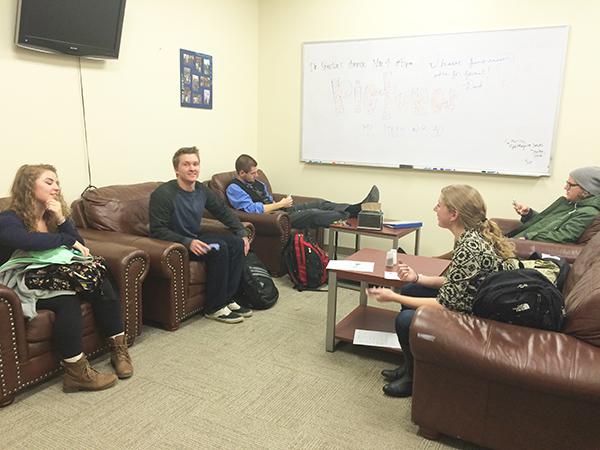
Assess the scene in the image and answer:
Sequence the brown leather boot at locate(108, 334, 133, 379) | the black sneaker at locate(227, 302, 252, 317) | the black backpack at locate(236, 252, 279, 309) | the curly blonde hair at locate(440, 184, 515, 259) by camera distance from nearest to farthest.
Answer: the curly blonde hair at locate(440, 184, 515, 259) → the brown leather boot at locate(108, 334, 133, 379) → the black sneaker at locate(227, 302, 252, 317) → the black backpack at locate(236, 252, 279, 309)

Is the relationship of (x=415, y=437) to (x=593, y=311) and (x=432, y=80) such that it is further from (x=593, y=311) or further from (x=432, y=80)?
(x=432, y=80)

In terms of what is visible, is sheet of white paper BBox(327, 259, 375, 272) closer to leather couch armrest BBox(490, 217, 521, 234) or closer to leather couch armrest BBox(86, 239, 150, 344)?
leather couch armrest BBox(86, 239, 150, 344)

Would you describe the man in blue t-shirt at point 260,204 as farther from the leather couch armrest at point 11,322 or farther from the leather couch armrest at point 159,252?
the leather couch armrest at point 11,322

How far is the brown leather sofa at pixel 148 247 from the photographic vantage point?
2834 mm

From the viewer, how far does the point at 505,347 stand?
1720mm

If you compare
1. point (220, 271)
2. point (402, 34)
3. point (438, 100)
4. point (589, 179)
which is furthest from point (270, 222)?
point (589, 179)

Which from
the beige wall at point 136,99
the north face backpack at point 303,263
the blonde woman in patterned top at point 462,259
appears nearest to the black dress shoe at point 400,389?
the blonde woman in patterned top at point 462,259

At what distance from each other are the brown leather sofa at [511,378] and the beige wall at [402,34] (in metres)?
2.20

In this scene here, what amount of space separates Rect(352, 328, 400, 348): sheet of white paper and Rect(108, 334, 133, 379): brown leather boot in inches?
47.7

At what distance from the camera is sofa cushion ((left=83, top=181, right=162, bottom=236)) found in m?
3.11

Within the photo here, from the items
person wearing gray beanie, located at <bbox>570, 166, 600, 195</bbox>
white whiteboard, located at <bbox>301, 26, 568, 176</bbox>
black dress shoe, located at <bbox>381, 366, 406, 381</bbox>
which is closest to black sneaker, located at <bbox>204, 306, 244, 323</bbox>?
black dress shoe, located at <bbox>381, 366, 406, 381</bbox>

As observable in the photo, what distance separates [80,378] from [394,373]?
5.10 feet

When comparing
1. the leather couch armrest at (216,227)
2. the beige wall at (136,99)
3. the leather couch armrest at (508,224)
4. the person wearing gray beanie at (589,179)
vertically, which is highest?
the beige wall at (136,99)

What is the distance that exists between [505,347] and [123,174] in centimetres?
290
